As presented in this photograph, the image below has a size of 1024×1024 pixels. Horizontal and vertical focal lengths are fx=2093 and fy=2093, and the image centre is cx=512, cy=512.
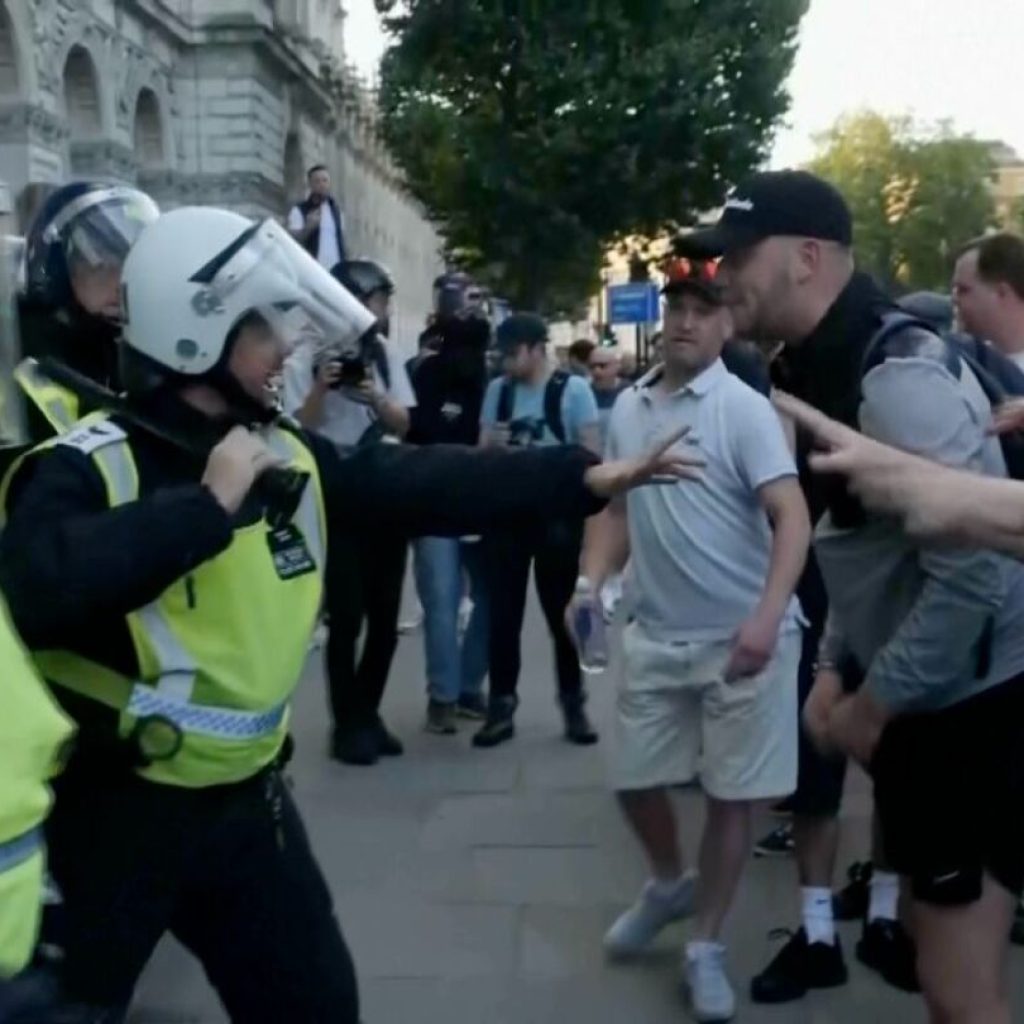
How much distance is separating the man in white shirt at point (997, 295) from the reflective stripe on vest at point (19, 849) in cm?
407

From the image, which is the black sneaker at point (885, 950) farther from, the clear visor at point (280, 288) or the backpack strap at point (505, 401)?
the backpack strap at point (505, 401)

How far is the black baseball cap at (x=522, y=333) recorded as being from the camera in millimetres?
8391

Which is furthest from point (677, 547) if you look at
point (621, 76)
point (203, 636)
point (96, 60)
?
point (621, 76)

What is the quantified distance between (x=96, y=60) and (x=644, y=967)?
26.0m

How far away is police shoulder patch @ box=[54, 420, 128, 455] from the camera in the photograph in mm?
3168

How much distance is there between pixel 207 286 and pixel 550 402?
17.1 feet

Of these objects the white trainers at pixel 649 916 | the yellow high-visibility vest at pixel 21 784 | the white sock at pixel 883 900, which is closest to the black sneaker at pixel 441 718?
the white trainers at pixel 649 916

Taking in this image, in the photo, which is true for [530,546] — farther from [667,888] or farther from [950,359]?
[950,359]

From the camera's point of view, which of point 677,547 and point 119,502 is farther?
point 677,547

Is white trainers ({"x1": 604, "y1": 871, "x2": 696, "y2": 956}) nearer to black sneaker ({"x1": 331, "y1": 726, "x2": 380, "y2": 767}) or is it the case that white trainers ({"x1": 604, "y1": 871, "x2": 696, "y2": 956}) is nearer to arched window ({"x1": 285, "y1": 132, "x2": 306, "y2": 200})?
black sneaker ({"x1": 331, "y1": 726, "x2": 380, "y2": 767})

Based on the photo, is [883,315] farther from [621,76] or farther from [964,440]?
[621,76]

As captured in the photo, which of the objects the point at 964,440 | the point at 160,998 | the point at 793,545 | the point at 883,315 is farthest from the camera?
the point at 160,998

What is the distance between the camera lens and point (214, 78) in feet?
128

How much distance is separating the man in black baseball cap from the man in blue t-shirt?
14.5 ft
